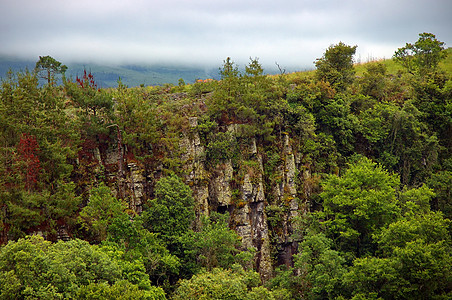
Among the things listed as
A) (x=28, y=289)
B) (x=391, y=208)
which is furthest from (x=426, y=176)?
(x=28, y=289)

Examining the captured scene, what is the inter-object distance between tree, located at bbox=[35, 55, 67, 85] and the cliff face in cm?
1716

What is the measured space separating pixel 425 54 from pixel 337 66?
20.7 meters

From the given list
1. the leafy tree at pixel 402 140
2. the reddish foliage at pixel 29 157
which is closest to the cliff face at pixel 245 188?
the reddish foliage at pixel 29 157

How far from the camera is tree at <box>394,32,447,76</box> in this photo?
63.5m

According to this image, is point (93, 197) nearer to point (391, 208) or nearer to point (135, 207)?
point (135, 207)

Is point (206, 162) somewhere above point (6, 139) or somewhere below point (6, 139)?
below

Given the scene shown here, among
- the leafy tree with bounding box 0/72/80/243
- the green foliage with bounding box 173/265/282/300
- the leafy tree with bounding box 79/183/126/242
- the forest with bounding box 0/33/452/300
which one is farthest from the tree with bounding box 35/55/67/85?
the green foliage with bounding box 173/265/282/300

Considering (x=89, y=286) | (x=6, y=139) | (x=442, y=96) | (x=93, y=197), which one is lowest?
(x=89, y=286)

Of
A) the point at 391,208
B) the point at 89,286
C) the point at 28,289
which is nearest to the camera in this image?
the point at 28,289

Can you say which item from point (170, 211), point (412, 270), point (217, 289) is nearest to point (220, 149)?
point (170, 211)

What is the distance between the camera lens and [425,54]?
65.1 m

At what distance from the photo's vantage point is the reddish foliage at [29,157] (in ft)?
104

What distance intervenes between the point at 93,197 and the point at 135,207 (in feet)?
26.3

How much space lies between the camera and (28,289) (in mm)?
22031
